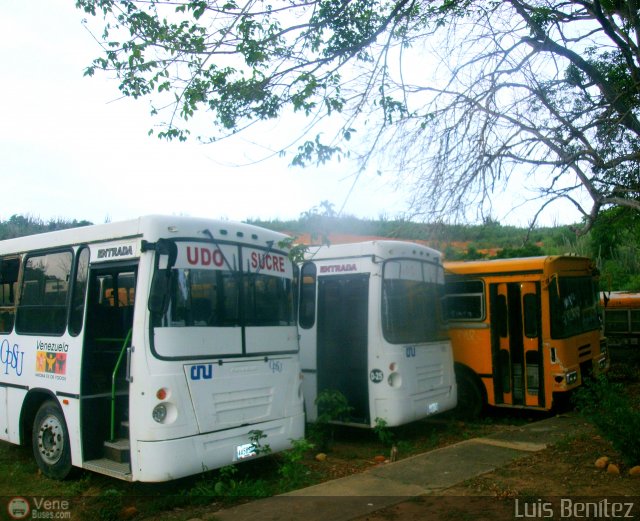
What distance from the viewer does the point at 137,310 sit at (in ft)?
20.8

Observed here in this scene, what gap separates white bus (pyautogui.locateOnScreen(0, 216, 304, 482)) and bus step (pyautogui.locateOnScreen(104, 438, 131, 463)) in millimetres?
22

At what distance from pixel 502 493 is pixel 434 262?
182 inches

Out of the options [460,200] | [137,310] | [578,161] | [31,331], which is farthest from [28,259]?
[578,161]

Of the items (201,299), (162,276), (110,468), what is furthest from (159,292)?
(110,468)

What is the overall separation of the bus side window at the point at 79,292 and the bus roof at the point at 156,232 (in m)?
0.21

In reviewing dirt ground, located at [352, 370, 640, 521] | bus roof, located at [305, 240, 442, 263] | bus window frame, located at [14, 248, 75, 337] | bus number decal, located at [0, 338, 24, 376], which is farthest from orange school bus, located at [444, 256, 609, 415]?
bus number decal, located at [0, 338, 24, 376]

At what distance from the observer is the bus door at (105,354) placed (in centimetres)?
691

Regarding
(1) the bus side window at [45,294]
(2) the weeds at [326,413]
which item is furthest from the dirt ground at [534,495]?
(1) the bus side window at [45,294]

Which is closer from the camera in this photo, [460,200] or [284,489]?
[284,489]

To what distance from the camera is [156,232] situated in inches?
255

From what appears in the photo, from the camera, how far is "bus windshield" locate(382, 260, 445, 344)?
9.11m

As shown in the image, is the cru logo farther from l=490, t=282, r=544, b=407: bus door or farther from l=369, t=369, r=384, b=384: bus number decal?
l=490, t=282, r=544, b=407: bus door

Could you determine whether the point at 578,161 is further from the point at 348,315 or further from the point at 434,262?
the point at 348,315

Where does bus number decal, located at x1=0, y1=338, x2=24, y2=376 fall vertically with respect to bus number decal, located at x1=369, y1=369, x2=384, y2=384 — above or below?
above
